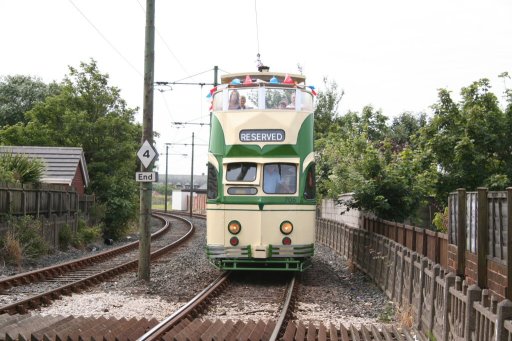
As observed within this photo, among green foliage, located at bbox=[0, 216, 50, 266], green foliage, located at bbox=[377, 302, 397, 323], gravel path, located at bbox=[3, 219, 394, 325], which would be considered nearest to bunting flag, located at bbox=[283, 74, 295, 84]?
gravel path, located at bbox=[3, 219, 394, 325]

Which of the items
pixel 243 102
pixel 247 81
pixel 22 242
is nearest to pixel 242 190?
pixel 243 102

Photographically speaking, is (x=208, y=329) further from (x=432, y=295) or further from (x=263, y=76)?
(x=263, y=76)

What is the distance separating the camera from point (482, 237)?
7055 mm

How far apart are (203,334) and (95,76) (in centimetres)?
2867

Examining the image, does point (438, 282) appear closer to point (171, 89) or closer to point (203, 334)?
point (203, 334)

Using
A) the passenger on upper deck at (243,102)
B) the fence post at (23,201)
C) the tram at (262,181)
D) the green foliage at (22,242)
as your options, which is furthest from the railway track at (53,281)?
the passenger on upper deck at (243,102)

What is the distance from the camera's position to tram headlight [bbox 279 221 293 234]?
47.3 ft

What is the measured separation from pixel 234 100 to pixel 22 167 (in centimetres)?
927

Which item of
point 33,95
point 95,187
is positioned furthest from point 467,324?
point 33,95

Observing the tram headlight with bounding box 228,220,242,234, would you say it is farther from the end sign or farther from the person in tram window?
the end sign

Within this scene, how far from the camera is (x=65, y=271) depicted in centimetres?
1625

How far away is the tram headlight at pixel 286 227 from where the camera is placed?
47.3 ft

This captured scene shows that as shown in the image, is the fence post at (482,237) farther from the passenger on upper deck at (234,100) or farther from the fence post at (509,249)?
the passenger on upper deck at (234,100)

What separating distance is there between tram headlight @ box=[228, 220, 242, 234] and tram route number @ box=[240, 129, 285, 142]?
6.00ft
